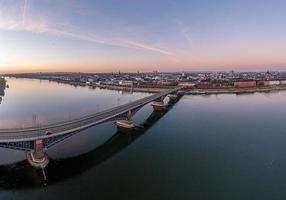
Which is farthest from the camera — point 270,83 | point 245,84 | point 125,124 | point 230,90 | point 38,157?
point 270,83

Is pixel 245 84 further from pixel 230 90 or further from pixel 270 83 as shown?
pixel 230 90

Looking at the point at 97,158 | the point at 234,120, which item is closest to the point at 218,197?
the point at 97,158

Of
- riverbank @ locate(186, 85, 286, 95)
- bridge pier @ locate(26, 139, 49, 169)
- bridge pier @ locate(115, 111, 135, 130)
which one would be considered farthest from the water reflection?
riverbank @ locate(186, 85, 286, 95)

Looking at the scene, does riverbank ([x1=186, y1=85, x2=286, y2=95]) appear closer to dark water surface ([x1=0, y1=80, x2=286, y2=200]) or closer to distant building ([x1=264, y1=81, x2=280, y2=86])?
distant building ([x1=264, y1=81, x2=280, y2=86])

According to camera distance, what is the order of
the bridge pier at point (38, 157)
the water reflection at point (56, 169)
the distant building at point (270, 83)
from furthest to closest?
the distant building at point (270, 83), the bridge pier at point (38, 157), the water reflection at point (56, 169)

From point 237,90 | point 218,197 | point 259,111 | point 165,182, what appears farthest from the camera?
point 237,90

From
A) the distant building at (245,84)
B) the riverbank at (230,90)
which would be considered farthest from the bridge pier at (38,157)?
the distant building at (245,84)

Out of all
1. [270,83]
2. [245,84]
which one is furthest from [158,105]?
[270,83]

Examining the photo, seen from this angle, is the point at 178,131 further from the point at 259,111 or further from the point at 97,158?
the point at 259,111

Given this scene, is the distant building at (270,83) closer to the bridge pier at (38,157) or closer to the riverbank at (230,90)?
the riverbank at (230,90)
